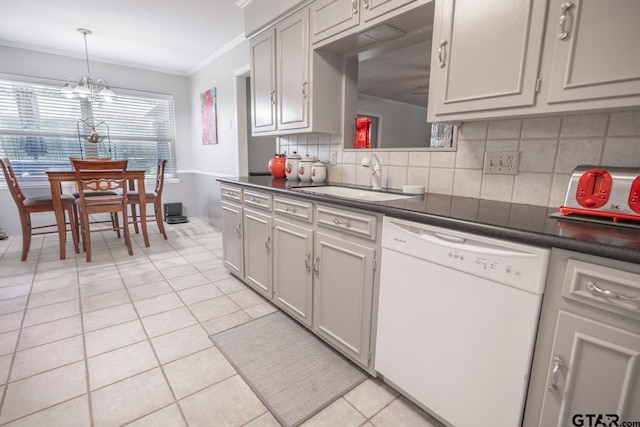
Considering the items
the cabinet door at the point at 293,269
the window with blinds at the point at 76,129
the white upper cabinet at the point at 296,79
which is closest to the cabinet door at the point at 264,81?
the white upper cabinet at the point at 296,79

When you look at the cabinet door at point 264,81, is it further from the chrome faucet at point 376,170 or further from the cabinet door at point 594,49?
the cabinet door at point 594,49

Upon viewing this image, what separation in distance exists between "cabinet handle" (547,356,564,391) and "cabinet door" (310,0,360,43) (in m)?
1.77

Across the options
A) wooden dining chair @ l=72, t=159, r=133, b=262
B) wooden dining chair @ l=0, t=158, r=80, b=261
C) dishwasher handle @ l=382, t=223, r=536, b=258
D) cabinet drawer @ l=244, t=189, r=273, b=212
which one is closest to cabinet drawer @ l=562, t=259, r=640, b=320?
dishwasher handle @ l=382, t=223, r=536, b=258

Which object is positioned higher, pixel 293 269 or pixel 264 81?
pixel 264 81

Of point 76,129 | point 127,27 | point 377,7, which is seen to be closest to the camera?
point 377,7

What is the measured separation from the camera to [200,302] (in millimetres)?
2279

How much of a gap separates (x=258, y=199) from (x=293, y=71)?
986 millimetres

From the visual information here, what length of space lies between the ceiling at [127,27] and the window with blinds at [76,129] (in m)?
0.59

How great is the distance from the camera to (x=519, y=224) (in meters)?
0.97

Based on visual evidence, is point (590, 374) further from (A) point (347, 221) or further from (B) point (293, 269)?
(B) point (293, 269)

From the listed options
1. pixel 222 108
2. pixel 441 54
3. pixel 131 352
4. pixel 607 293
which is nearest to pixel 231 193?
pixel 131 352

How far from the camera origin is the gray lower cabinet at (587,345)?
0.75 metres

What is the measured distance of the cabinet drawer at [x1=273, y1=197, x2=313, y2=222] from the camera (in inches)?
66.7

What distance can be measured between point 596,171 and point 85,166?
371 centimetres
